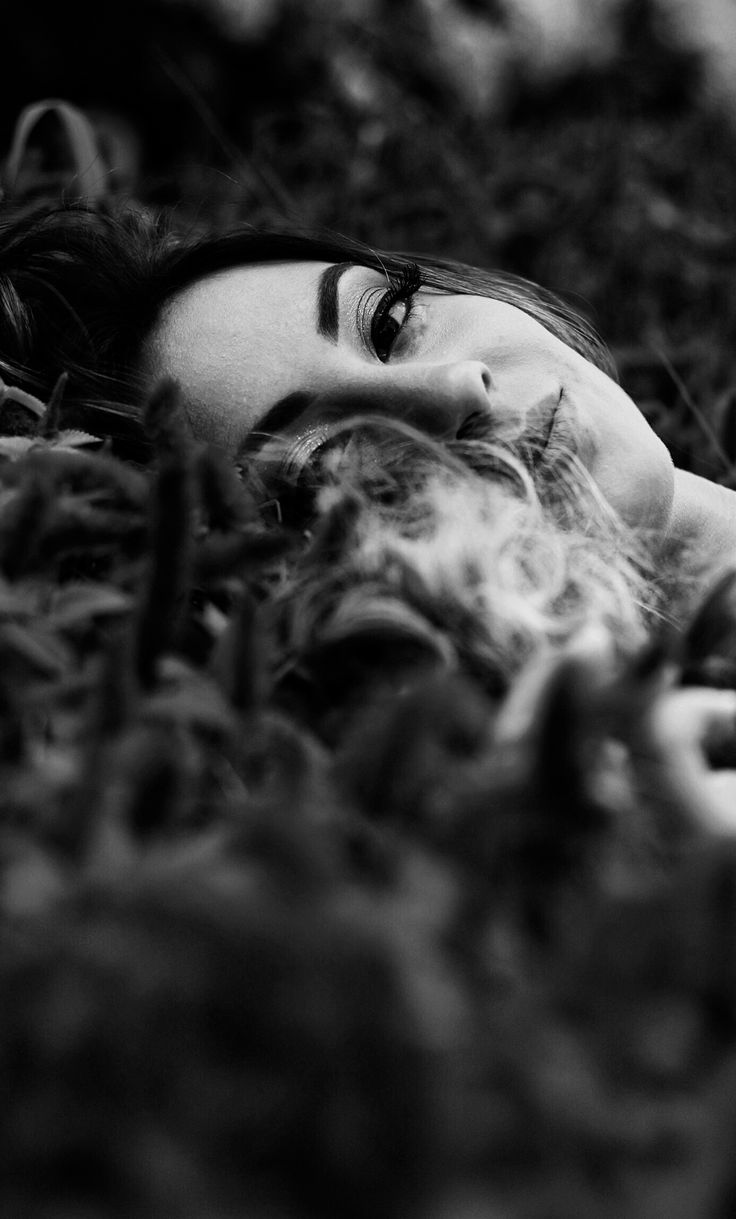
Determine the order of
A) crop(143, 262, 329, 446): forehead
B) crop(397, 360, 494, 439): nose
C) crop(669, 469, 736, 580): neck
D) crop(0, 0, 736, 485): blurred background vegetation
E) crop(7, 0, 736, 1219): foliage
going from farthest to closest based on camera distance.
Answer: crop(0, 0, 736, 485): blurred background vegetation → crop(669, 469, 736, 580): neck → crop(143, 262, 329, 446): forehead → crop(397, 360, 494, 439): nose → crop(7, 0, 736, 1219): foliage

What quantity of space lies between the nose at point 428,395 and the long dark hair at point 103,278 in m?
0.32

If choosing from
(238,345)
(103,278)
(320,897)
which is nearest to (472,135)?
(103,278)

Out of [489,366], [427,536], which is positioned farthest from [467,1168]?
[489,366]

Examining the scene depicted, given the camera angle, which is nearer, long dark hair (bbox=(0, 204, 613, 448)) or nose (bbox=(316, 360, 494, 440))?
nose (bbox=(316, 360, 494, 440))

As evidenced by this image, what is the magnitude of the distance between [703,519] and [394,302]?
492mm

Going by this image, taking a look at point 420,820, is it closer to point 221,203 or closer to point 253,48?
point 221,203

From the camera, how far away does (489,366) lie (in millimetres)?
1320

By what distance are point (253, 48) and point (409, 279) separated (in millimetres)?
3063

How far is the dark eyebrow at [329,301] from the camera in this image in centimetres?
133

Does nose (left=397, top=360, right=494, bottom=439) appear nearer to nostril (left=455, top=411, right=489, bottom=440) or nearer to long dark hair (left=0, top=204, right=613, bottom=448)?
nostril (left=455, top=411, right=489, bottom=440)

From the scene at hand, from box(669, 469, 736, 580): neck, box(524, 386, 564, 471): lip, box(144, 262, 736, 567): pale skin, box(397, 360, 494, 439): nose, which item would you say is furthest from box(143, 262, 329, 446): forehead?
box(669, 469, 736, 580): neck

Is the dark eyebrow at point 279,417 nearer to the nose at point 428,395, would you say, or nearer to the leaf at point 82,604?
the nose at point 428,395

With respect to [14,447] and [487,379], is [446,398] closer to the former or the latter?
[487,379]

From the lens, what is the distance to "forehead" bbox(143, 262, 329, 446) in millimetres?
1291
